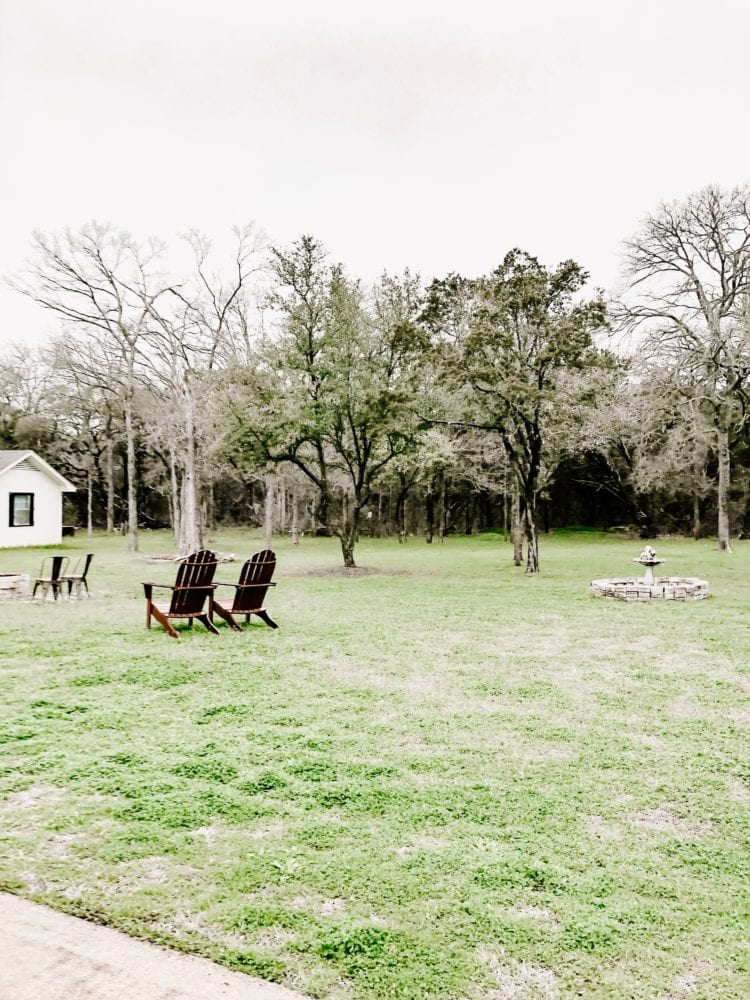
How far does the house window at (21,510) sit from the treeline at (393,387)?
142 inches

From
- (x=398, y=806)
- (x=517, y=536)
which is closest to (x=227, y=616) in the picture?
(x=398, y=806)

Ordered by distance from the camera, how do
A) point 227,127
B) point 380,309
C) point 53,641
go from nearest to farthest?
point 53,641 → point 227,127 → point 380,309

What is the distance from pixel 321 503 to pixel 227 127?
21109mm

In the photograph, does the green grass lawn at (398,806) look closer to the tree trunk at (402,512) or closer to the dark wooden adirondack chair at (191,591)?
the dark wooden adirondack chair at (191,591)

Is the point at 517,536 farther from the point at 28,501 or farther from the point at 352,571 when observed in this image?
the point at 28,501

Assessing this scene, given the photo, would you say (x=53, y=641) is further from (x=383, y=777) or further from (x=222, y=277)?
(x=222, y=277)

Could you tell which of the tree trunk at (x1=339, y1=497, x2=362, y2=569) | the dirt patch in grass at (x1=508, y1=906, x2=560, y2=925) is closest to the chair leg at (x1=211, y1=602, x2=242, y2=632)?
the dirt patch in grass at (x1=508, y1=906, x2=560, y2=925)

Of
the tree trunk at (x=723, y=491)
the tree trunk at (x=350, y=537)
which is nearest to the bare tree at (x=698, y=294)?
the tree trunk at (x=723, y=491)

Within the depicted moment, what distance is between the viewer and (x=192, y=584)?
8.70 m

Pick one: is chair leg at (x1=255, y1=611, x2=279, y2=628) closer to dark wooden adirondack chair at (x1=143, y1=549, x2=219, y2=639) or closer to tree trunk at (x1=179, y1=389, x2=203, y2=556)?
dark wooden adirondack chair at (x1=143, y1=549, x2=219, y2=639)

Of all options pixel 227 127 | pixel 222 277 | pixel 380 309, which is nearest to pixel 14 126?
pixel 227 127

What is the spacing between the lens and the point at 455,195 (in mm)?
23328

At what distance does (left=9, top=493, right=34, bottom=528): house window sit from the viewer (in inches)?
971

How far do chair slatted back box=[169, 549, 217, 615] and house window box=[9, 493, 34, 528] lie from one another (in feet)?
62.2
